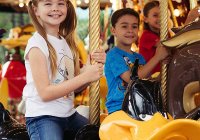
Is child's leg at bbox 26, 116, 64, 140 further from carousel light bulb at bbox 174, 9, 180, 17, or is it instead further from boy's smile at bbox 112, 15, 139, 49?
carousel light bulb at bbox 174, 9, 180, 17

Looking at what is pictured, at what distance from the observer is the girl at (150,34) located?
8.95 ft

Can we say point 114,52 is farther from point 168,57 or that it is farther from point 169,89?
point 169,89

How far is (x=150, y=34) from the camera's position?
2795mm

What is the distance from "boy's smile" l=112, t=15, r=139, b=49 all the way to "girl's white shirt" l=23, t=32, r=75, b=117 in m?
0.61

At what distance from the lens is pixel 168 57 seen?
1722 millimetres

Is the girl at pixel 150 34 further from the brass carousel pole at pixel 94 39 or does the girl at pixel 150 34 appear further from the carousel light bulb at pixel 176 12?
the brass carousel pole at pixel 94 39

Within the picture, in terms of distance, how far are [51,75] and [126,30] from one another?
79cm

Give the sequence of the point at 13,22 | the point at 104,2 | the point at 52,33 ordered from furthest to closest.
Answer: the point at 13,22 < the point at 104,2 < the point at 52,33

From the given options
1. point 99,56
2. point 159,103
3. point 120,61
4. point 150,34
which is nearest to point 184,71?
point 159,103

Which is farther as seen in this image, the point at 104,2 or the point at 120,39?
the point at 104,2

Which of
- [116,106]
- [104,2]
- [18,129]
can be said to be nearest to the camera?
[18,129]

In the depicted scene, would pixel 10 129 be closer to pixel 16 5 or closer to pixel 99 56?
pixel 99 56

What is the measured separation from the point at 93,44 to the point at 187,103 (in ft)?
1.42

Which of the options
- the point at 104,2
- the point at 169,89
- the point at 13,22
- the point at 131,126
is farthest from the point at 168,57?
the point at 13,22
